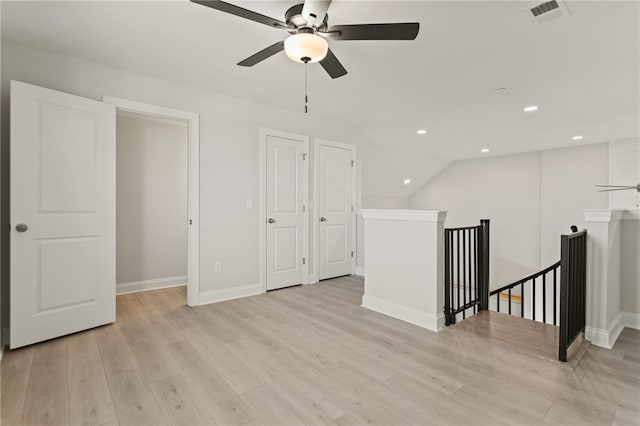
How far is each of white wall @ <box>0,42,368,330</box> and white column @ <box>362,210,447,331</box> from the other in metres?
1.57

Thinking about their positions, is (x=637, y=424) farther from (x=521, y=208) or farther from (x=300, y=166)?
(x=521, y=208)

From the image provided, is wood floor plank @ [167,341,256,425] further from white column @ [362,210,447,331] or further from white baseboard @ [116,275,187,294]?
white baseboard @ [116,275,187,294]

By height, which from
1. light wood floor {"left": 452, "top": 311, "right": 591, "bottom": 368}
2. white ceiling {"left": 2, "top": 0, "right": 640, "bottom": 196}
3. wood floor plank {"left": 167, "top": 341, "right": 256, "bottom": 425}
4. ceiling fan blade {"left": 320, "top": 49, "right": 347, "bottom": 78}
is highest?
white ceiling {"left": 2, "top": 0, "right": 640, "bottom": 196}

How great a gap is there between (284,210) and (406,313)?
6.89 feet

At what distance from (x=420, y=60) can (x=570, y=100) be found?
2.37 meters

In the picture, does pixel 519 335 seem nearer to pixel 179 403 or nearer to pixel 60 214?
pixel 179 403

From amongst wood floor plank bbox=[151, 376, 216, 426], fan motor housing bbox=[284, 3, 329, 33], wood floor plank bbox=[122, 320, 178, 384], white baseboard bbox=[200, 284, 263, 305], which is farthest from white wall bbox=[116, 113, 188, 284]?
fan motor housing bbox=[284, 3, 329, 33]

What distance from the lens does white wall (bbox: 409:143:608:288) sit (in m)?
6.31

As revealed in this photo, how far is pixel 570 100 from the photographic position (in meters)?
3.68

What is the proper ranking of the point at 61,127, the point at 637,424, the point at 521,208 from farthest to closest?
1. the point at 521,208
2. the point at 61,127
3. the point at 637,424

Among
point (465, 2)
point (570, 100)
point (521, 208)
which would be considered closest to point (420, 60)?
point (465, 2)

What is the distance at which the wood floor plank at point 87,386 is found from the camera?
156cm

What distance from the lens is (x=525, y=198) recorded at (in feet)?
23.5

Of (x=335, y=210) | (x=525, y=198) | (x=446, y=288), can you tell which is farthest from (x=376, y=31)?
(x=525, y=198)
